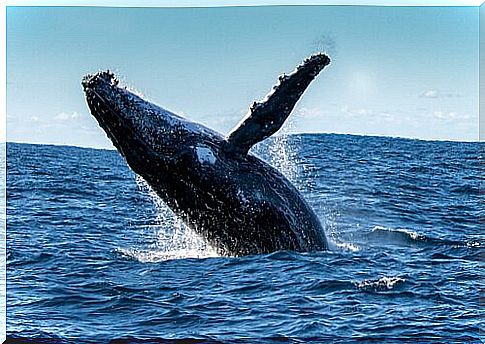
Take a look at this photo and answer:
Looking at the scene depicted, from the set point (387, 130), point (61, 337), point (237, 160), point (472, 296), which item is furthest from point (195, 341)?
point (387, 130)

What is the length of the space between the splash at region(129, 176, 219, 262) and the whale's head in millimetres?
355

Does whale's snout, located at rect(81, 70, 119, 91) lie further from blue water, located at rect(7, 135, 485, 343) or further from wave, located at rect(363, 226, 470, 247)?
wave, located at rect(363, 226, 470, 247)

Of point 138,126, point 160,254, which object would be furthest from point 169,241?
point 138,126

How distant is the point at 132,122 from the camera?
17.1ft

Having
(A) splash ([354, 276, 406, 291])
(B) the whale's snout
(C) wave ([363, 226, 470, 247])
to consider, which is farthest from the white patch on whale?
(C) wave ([363, 226, 470, 247])

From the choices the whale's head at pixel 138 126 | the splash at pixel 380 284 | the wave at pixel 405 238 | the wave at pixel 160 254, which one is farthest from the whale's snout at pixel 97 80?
the wave at pixel 405 238

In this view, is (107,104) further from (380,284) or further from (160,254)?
(380,284)

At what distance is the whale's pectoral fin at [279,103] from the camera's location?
504 centimetres

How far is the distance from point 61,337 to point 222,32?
2.62m

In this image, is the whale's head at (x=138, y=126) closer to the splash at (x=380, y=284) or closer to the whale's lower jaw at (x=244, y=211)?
the whale's lower jaw at (x=244, y=211)

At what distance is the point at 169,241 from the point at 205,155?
117cm

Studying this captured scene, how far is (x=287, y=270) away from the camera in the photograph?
17.9ft

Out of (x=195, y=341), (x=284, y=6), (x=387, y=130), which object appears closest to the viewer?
(x=195, y=341)

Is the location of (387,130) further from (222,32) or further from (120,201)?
(120,201)
